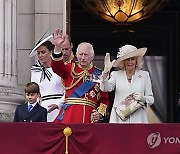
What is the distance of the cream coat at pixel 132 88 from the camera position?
38.6 ft

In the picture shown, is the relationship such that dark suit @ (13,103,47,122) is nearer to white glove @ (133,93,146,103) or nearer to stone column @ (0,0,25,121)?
white glove @ (133,93,146,103)

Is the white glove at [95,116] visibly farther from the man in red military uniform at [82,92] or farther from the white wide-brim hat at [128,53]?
the white wide-brim hat at [128,53]

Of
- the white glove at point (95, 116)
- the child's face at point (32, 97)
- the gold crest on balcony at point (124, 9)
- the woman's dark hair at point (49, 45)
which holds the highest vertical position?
the gold crest on balcony at point (124, 9)

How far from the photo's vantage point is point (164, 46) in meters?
23.0

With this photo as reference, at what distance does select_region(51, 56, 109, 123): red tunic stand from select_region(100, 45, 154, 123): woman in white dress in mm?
186

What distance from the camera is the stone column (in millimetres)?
13102

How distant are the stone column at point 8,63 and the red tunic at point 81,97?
148 cm

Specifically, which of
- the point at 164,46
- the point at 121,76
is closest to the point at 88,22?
the point at 164,46

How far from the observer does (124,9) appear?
18.5m

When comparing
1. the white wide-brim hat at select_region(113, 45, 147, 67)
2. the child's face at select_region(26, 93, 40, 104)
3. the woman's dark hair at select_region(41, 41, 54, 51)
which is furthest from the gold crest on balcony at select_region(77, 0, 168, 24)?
the child's face at select_region(26, 93, 40, 104)

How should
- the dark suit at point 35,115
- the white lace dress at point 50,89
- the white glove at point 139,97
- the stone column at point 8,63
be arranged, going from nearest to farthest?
the dark suit at point 35,115 → the white glove at point 139,97 → the white lace dress at point 50,89 → the stone column at point 8,63

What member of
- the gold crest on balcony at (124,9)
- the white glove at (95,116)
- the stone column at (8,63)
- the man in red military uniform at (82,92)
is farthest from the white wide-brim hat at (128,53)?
the gold crest on balcony at (124,9)

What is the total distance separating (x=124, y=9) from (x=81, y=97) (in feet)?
23.2

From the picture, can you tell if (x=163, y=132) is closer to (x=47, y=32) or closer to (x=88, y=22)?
(x=47, y=32)
